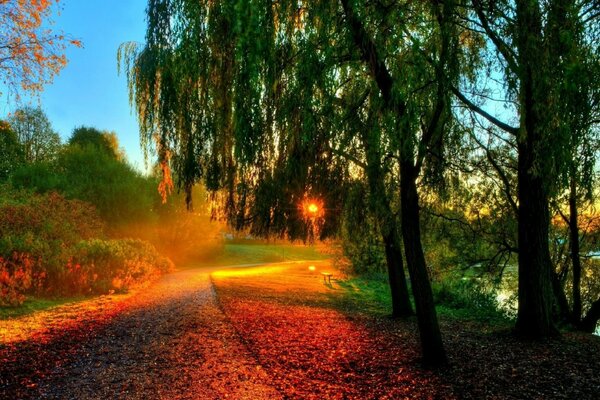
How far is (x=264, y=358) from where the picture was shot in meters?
6.53

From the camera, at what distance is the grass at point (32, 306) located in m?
9.30

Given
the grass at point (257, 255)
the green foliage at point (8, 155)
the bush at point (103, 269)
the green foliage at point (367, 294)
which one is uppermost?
the green foliage at point (8, 155)

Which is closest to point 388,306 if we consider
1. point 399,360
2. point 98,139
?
point 399,360

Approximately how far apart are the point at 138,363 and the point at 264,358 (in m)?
1.99

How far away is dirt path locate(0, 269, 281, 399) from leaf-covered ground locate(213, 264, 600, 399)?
453 millimetres

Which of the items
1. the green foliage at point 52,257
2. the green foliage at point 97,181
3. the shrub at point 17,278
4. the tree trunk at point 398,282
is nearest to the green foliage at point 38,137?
the green foliage at point 97,181

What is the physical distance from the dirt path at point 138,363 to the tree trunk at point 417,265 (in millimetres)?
2617

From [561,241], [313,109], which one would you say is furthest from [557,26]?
[561,241]

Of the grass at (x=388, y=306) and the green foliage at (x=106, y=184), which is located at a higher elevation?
the green foliage at (x=106, y=184)

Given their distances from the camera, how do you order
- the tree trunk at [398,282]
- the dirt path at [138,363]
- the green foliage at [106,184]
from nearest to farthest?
the dirt path at [138,363], the tree trunk at [398,282], the green foliage at [106,184]

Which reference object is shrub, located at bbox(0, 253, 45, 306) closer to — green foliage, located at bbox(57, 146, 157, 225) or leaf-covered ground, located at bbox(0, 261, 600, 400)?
leaf-covered ground, located at bbox(0, 261, 600, 400)

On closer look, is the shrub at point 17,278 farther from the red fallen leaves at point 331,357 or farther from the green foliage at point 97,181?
the green foliage at point 97,181

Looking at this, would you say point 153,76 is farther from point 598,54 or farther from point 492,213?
point 492,213

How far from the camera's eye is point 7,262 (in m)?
11.1
